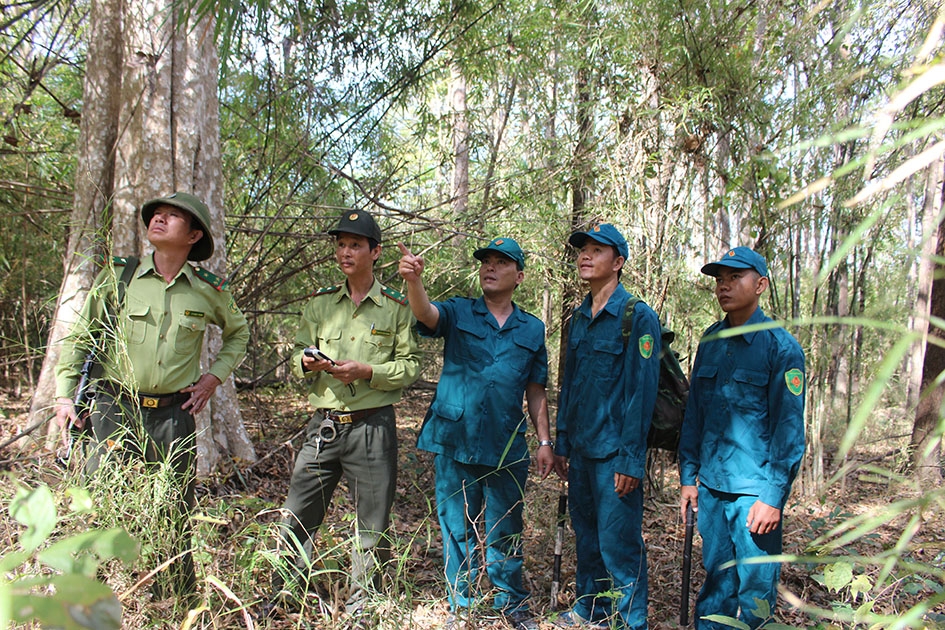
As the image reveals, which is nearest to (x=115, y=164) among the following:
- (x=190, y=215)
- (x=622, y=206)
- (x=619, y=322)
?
(x=190, y=215)

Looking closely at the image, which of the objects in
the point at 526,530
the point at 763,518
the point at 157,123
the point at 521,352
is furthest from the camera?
the point at 526,530

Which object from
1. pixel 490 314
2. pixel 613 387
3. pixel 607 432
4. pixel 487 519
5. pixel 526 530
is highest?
pixel 490 314

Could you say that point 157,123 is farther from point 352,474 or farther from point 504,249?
point 352,474

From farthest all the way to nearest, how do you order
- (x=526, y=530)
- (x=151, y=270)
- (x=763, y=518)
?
(x=526, y=530), (x=151, y=270), (x=763, y=518)

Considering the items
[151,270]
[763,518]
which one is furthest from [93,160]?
[763,518]

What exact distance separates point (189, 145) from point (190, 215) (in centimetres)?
126

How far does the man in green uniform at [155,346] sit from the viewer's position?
97.7 inches

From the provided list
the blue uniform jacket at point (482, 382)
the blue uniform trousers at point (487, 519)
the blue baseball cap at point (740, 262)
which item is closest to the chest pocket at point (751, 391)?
the blue baseball cap at point (740, 262)

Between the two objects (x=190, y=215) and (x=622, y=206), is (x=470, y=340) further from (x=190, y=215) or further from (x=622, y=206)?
(x=622, y=206)

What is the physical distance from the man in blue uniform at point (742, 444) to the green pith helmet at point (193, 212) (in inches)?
91.6

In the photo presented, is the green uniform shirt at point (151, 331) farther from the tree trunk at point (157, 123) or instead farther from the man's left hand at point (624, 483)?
the man's left hand at point (624, 483)

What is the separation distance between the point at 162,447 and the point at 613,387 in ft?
6.59

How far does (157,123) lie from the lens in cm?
367

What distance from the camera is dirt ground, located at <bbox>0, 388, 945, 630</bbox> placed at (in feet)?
8.09
